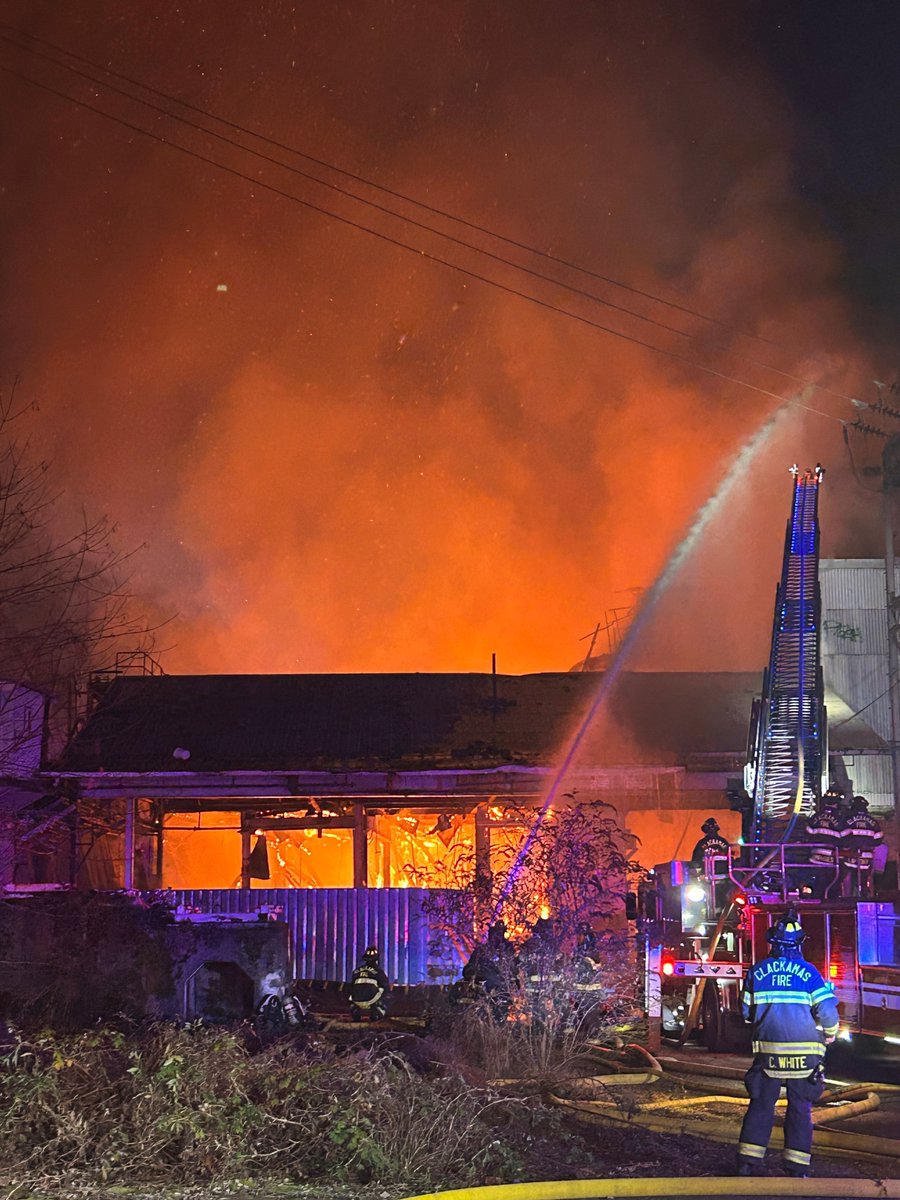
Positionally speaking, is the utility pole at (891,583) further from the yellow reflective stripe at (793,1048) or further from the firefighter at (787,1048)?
the yellow reflective stripe at (793,1048)

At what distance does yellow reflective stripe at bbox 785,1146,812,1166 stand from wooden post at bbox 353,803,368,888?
51.1 ft

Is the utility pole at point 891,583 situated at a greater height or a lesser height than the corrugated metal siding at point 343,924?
greater

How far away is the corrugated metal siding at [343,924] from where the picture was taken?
64.5 ft

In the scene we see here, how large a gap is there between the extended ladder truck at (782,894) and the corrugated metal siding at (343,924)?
5.80 meters

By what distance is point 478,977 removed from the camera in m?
12.0

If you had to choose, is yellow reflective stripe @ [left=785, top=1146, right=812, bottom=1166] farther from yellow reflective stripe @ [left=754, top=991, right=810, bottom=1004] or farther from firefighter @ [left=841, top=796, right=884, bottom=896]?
firefighter @ [left=841, top=796, right=884, bottom=896]

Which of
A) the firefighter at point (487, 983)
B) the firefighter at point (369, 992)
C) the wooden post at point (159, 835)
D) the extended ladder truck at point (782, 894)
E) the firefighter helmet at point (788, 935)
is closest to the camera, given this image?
the firefighter helmet at point (788, 935)

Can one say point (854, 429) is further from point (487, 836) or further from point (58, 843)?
point (58, 843)

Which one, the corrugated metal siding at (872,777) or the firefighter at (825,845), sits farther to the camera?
the corrugated metal siding at (872,777)

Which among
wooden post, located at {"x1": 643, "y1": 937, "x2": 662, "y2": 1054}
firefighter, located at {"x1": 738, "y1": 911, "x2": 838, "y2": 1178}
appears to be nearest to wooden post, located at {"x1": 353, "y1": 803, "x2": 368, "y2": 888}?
wooden post, located at {"x1": 643, "y1": 937, "x2": 662, "y2": 1054}

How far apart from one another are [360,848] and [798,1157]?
16600 millimetres

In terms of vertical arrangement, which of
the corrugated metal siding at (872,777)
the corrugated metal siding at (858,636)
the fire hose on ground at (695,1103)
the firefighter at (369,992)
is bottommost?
the firefighter at (369,992)

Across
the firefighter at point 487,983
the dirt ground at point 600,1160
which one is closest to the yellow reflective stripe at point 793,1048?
the dirt ground at point 600,1160

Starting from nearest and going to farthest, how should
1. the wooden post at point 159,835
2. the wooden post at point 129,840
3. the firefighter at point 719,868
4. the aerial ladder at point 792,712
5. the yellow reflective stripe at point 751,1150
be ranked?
the yellow reflective stripe at point 751,1150
the firefighter at point 719,868
the aerial ladder at point 792,712
the wooden post at point 129,840
the wooden post at point 159,835
